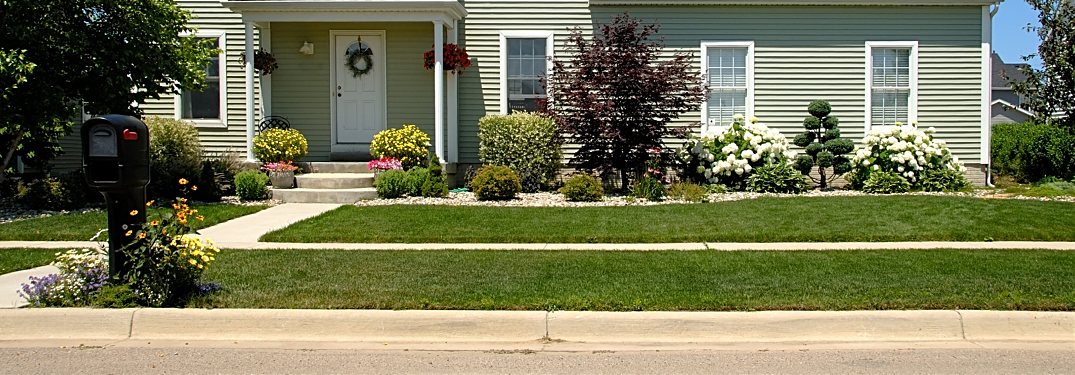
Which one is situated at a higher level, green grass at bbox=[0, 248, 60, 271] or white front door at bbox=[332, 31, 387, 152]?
white front door at bbox=[332, 31, 387, 152]

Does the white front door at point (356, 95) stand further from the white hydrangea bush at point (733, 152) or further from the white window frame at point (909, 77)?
the white window frame at point (909, 77)

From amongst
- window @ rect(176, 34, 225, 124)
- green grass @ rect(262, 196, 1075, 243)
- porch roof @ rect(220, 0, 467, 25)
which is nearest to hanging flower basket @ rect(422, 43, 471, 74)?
porch roof @ rect(220, 0, 467, 25)

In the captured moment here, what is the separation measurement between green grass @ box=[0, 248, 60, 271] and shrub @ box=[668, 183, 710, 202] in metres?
8.99

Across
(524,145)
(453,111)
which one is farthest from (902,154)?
(453,111)

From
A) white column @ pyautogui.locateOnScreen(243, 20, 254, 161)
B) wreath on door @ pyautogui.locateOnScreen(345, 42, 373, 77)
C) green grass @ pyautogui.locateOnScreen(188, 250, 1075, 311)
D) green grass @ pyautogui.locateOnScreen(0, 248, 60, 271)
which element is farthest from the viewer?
wreath on door @ pyautogui.locateOnScreen(345, 42, 373, 77)

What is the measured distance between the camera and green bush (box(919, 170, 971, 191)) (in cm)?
1617

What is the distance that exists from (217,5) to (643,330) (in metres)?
13.6

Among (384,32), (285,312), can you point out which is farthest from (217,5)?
(285,312)

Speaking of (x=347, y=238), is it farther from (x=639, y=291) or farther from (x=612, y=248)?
(x=639, y=291)

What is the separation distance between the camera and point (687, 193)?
49.1 ft

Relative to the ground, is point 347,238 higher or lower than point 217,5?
lower

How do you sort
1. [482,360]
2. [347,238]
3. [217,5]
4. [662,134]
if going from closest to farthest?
1. [482,360]
2. [347,238]
3. [662,134]
4. [217,5]

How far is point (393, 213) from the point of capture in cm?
1312

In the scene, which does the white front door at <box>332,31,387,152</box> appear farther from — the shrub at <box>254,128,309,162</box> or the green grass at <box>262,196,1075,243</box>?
the green grass at <box>262,196,1075,243</box>
